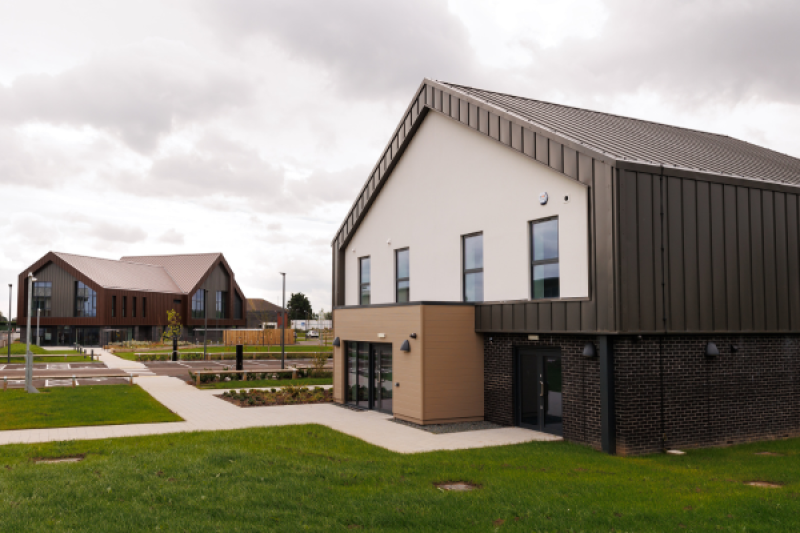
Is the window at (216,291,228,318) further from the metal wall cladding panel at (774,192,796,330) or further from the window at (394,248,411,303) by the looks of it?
the metal wall cladding panel at (774,192,796,330)

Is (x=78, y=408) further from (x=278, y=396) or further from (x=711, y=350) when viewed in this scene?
(x=711, y=350)

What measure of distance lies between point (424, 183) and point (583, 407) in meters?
8.86

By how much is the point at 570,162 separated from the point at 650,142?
4322 mm

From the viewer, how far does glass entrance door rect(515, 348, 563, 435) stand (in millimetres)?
14953

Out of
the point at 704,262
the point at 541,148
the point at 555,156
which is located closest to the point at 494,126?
the point at 541,148

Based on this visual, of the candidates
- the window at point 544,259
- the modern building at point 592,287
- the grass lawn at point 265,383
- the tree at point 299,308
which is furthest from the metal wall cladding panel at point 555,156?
the tree at point 299,308

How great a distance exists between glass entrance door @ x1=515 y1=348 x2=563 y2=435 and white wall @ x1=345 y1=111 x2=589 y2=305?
1.51 metres

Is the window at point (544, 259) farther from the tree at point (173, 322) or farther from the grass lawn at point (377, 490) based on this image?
the tree at point (173, 322)

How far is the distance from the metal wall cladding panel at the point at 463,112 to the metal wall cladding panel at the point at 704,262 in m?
Answer: 6.25

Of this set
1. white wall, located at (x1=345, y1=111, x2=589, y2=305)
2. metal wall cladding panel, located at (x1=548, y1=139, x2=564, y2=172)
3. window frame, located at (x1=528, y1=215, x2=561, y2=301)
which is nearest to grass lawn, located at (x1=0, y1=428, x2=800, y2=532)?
window frame, located at (x1=528, y1=215, x2=561, y2=301)

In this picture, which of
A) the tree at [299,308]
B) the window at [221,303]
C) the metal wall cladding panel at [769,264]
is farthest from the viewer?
the tree at [299,308]

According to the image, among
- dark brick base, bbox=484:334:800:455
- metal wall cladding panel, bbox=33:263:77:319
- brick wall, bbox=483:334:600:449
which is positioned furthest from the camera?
metal wall cladding panel, bbox=33:263:77:319

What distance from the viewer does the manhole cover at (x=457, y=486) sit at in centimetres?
965

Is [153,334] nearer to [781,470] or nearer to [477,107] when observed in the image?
[477,107]
